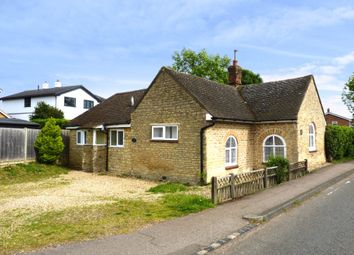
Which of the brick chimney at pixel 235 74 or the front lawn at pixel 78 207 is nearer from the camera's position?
the front lawn at pixel 78 207

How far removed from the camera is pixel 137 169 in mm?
19219

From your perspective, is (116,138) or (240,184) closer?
(240,184)

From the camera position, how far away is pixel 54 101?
46.9 metres

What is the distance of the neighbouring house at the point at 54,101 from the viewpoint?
1863 inches

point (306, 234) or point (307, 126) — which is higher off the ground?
point (307, 126)

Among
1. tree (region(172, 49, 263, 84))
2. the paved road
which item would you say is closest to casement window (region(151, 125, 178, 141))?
the paved road

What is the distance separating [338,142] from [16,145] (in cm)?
2493

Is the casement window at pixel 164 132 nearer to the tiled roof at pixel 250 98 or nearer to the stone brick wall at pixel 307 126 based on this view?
the tiled roof at pixel 250 98

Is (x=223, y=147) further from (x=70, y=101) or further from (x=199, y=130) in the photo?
(x=70, y=101)

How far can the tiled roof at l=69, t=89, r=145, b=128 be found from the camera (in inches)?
862

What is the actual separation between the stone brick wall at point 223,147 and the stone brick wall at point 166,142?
541mm

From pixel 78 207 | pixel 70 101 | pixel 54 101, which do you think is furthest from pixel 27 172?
pixel 70 101

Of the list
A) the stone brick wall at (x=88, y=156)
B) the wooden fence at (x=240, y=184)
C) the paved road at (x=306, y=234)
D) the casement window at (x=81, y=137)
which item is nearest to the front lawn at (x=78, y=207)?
the wooden fence at (x=240, y=184)

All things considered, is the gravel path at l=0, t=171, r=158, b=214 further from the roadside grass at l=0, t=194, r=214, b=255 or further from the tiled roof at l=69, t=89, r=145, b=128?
the tiled roof at l=69, t=89, r=145, b=128
